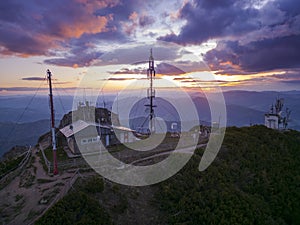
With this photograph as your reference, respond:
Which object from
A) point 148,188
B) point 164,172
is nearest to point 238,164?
point 164,172

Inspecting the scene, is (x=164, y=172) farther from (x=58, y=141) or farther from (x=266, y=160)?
(x=58, y=141)

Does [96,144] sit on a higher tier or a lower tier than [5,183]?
higher

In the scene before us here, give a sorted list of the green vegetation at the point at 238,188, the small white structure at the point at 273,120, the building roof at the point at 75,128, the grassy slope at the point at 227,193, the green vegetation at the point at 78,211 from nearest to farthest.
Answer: the green vegetation at the point at 78,211, the grassy slope at the point at 227,193, the green vegetation at the point at 238,188, the building roof at the point at 75,128, the small white structure at the point at 273,120

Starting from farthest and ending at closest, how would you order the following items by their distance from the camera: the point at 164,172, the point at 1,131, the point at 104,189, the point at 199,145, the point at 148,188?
the point at 1,131, the point at 199,145, the point at 164,172, the point at 148,188, the point at 104,189

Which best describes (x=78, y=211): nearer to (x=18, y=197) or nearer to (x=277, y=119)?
(x=18, y=197)

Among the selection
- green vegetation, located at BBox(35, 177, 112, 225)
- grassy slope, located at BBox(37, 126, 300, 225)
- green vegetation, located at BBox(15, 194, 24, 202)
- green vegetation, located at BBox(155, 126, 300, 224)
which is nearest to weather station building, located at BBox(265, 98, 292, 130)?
green vegetation, located at BBox(155, 126, 300, 224)

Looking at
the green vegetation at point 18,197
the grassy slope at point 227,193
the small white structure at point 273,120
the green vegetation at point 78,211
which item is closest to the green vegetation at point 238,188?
the grassy slope at point 227,193

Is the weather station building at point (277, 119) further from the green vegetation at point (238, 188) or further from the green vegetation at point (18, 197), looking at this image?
the green vegetation at point (18, 197)
